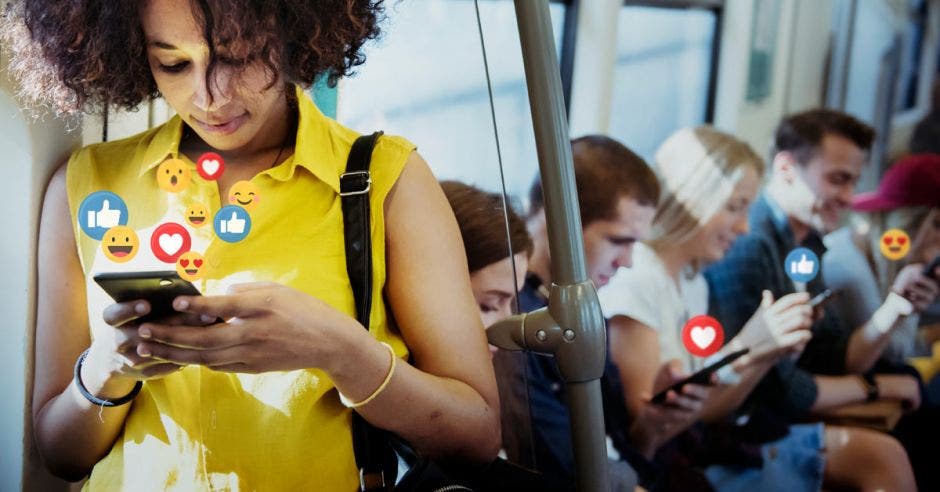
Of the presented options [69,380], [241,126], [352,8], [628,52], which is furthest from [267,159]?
[628,52]

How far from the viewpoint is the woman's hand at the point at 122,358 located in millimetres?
850

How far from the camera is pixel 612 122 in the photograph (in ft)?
5.96

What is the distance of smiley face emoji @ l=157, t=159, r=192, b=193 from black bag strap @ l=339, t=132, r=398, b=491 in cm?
15

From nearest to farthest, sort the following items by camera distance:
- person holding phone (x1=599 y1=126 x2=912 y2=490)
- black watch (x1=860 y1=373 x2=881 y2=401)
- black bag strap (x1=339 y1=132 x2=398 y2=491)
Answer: black bag strap (x1=339 y1=132 x2=398 y2=491)
person holding phone (x1=599 y1=126 x2=912 y2=490)
black watch (x1=860 y1=373 x2=881 y2=401)

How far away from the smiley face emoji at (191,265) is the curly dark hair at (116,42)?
0.15 m

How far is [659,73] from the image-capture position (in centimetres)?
186

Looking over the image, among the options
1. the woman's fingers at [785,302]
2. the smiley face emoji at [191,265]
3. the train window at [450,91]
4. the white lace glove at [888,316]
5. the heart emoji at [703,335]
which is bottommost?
the heart emoji at [703,335]

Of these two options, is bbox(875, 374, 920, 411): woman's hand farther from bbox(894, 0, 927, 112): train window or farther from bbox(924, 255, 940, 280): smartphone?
Result: bbox(894, 0, 927, 112): train window

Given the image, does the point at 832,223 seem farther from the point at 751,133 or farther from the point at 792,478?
the point at 792,478

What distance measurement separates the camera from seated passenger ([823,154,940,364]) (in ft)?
6.11

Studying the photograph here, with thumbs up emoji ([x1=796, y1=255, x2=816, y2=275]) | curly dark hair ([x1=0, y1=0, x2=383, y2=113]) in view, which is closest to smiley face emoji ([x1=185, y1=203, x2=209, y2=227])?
curly dark hair ([x1=0, y1=0, x2=383, y2=113])

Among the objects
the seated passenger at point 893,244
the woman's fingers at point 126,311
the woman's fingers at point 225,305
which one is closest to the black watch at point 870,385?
the seated passenger at point 893,244

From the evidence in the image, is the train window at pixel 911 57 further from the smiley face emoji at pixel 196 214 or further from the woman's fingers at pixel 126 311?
the woman's fingers at pixel 126 311

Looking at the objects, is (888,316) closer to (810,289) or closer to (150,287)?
(810,289)
